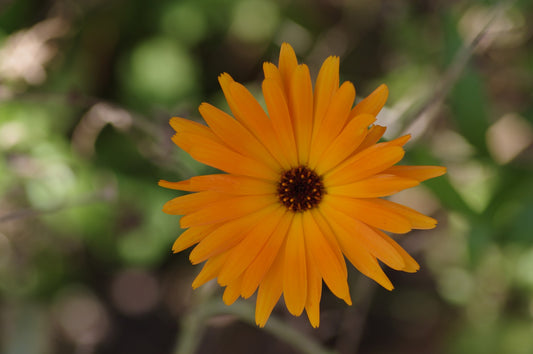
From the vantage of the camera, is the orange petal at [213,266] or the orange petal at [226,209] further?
the orange petal at [213,266]

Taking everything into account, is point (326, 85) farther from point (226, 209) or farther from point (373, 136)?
point (226, 209)

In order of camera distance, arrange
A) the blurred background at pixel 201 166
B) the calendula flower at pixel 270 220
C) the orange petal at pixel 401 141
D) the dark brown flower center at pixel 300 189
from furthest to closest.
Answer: the blurred background at pixel 201 166, the dark brown flower center at pixel 300 189, the calendula flower at pixel 270 220, the orange petal at pixel 401 141

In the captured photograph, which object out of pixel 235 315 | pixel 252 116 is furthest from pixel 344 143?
pixel 235 315

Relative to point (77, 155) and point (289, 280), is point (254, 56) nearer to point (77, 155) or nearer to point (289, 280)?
point (77, 155)

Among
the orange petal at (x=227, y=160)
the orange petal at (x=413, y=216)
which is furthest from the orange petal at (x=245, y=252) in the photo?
the orange petal at (x=413, y=216)

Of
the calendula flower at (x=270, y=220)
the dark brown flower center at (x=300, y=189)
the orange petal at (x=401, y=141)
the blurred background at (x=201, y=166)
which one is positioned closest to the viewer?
the orange petal at (x=401, y=141)

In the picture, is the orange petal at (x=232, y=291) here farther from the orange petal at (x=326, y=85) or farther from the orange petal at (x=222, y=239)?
the orange petal at (x=326, y=85)
